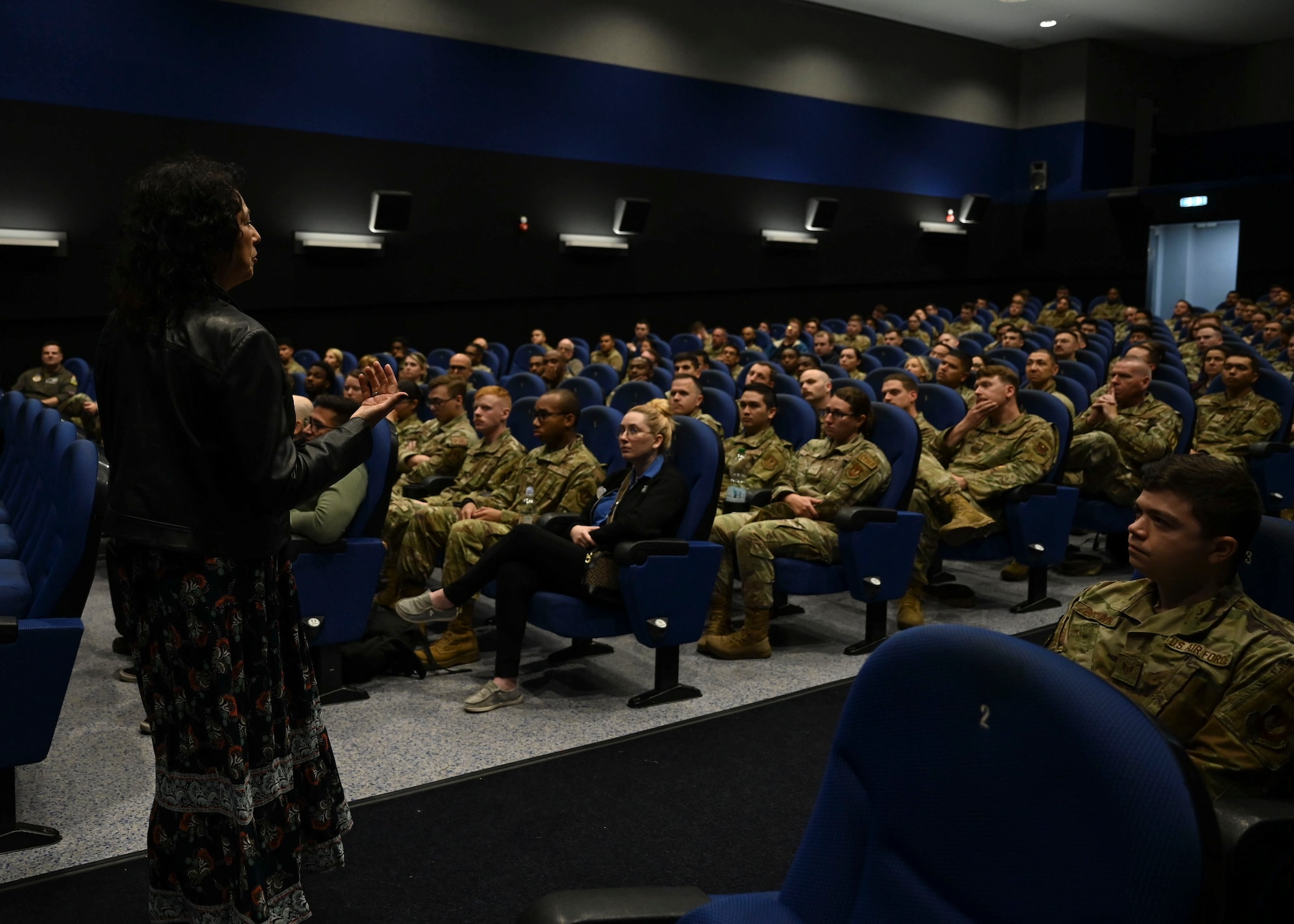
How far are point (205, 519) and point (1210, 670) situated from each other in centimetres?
158

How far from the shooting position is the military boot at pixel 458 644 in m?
3.79

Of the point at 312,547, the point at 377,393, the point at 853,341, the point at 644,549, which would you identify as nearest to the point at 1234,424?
the point at 644,549

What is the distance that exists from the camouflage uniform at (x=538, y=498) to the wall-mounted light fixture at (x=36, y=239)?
7158 mm

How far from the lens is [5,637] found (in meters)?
2.22

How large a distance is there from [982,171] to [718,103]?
5.63 metres

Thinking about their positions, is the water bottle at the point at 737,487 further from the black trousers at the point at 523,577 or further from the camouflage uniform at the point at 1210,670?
the camouflage uniform at the point at 1210,670

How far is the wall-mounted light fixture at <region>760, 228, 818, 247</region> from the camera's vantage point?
48.4 feet

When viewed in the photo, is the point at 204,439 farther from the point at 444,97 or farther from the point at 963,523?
the point at 444,97

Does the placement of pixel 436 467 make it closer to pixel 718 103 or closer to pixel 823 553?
pixel 823 553

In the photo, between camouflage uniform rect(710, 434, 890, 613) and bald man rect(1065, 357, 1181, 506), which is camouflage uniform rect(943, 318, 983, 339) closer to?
bald man rect(1065, 357, 1181, 506)

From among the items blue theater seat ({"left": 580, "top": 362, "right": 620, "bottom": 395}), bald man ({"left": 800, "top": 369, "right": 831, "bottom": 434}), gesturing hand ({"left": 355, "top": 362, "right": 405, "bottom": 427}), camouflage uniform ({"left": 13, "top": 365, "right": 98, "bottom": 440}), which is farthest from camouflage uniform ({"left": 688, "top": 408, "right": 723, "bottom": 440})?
camouflage uniform ({"left": 13, "top": 365, "right": 98, "bottom": 440})

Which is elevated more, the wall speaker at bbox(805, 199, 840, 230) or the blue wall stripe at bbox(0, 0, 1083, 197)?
the blue wall stripe at bbox(0, 0, 1083, 197)

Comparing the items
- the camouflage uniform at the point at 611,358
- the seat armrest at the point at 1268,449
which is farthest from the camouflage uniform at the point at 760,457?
the camouflage uniform at the point at 611,358

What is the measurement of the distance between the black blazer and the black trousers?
12cm
